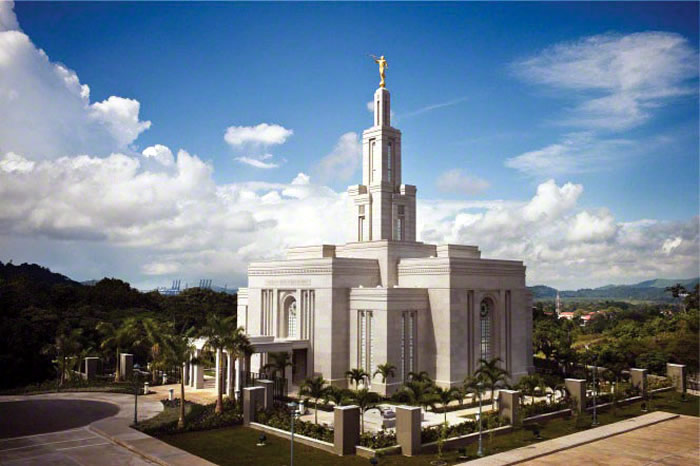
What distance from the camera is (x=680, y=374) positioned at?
46.0 meters

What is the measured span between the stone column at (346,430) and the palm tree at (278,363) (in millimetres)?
11364

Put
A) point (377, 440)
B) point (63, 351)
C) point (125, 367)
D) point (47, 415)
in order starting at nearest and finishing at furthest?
point (377, 440) → point (47, 415) → point (63, 351) → point (125, 367)

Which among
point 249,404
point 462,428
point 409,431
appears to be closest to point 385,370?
point 462,428

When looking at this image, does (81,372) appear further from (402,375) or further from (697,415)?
(697,415)

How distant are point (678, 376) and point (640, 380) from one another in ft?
21.9

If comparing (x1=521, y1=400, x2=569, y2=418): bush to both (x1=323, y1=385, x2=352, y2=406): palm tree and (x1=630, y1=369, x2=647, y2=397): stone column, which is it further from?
(x1=323, y1=385, x2=352, y2=406): palm tree

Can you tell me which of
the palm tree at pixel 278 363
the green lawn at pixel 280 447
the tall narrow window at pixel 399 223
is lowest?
the green lawn at pixel 280 447

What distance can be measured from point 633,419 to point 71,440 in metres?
31.9

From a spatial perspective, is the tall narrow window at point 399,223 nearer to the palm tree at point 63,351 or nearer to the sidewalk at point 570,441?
the sidewalk at point 570,441

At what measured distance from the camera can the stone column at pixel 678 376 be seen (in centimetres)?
4588

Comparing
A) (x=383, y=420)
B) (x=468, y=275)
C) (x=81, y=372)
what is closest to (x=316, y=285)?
(x=468, y=275)

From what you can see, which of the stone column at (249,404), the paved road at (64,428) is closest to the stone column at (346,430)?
the stone column at (249,404)

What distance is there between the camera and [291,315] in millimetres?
46844

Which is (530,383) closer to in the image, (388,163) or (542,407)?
(542,407)
